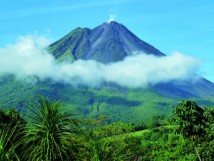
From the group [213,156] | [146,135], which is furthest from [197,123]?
[146,135]

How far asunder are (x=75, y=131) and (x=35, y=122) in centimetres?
231

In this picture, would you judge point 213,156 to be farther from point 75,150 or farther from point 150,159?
point 75,150

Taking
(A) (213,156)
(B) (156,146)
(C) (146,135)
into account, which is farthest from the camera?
(C) (146,135)

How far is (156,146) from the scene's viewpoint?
133125 millimetres

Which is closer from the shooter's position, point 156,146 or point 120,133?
point 120,133

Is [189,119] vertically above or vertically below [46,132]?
above

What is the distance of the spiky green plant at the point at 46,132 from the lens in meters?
26.2

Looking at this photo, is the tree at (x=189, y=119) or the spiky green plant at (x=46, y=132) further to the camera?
the tree at (x=189, y=119)

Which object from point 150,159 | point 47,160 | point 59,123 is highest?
point 59,123

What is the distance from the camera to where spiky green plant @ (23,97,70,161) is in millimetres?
26172

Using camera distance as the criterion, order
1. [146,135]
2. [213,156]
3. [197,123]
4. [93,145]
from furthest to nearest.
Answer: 1. [146,135]
2. [213,156]
3. [197,123]
4. [93,145]

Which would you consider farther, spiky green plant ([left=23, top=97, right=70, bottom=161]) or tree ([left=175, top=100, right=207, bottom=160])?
tree ([left=175, top=100, right=207, bottom=160])

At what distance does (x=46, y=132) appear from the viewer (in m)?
26.7

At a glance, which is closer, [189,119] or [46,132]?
[46,132]
